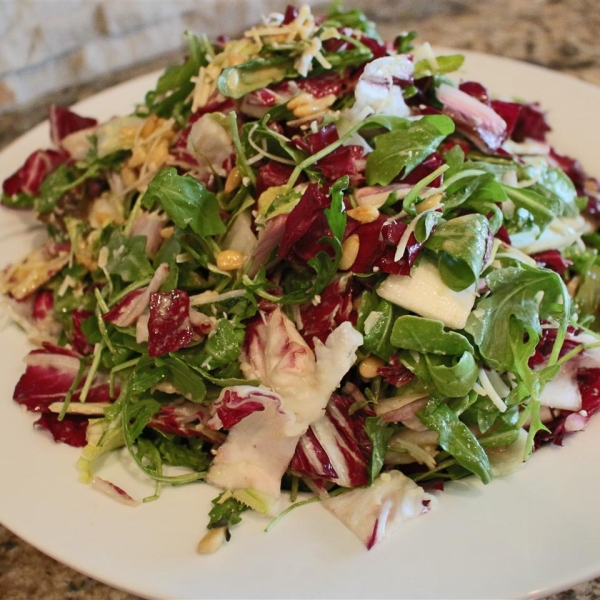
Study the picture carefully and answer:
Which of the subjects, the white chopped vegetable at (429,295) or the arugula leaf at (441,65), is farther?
the arugula leaf at (441,65)

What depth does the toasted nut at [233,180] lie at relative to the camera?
173cm

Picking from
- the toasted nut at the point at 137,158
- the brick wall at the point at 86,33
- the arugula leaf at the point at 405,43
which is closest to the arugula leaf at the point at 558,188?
the arugula leaf at the point at 405,43

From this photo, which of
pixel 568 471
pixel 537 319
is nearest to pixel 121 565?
pixel 568 471

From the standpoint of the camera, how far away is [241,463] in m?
1.47

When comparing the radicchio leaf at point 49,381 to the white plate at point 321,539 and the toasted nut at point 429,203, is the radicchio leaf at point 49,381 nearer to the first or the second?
the white plate at point 321,539

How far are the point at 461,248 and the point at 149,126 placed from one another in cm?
110

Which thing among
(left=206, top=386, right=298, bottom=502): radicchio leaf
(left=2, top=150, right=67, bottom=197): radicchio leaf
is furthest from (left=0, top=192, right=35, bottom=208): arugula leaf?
(left=206, top=386, right=298, bottom=502): radicchio leaf

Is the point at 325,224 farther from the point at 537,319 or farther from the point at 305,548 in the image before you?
the point at 305,548

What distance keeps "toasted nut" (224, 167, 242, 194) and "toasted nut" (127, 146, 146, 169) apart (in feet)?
1.17

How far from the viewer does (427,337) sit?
4.75 feet

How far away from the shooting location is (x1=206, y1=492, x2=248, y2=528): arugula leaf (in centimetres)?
138

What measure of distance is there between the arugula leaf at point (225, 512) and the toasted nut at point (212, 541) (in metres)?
0.02

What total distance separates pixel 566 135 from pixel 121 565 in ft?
6.51

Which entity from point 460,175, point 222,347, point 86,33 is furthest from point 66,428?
point 86,33
